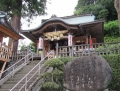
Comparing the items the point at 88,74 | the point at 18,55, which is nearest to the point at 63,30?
the point at 18,55

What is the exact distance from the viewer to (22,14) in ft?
54.6

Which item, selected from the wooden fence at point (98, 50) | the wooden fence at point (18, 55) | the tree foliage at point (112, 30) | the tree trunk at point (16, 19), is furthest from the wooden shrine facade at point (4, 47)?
the tree foliage at point (112, 30)

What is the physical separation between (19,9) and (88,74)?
12513 mm

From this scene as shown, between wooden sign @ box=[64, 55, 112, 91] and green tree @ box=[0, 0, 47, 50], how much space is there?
1063 cm

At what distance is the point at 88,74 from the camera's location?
6.57 meters

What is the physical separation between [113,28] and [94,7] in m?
7.48

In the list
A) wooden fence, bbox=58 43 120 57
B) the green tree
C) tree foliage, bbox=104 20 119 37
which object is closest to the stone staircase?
wooden fence, bbox=58 43 120 57

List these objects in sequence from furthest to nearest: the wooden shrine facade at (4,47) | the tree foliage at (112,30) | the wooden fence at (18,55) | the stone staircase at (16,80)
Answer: the tree foliage at (112,30) < the wooden fence at (18,55) < the wooden shrine facade at (4,47) < the stone staircase at (16,80)

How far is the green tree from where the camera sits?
16094mm

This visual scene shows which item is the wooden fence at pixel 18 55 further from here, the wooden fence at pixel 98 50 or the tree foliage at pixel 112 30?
the tree foliage at pixel 112 30

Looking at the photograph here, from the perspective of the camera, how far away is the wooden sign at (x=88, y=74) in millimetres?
6207

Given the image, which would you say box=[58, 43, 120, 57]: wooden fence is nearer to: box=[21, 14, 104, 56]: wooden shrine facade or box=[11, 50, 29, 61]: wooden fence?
box=[21, 14, 104, 56]: wooden shrine facade

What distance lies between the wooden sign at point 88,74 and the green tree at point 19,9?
10627 millimetres

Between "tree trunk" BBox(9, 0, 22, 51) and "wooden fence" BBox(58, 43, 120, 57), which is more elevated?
"tree trunk" BBox(9, 0, 22, 51)
